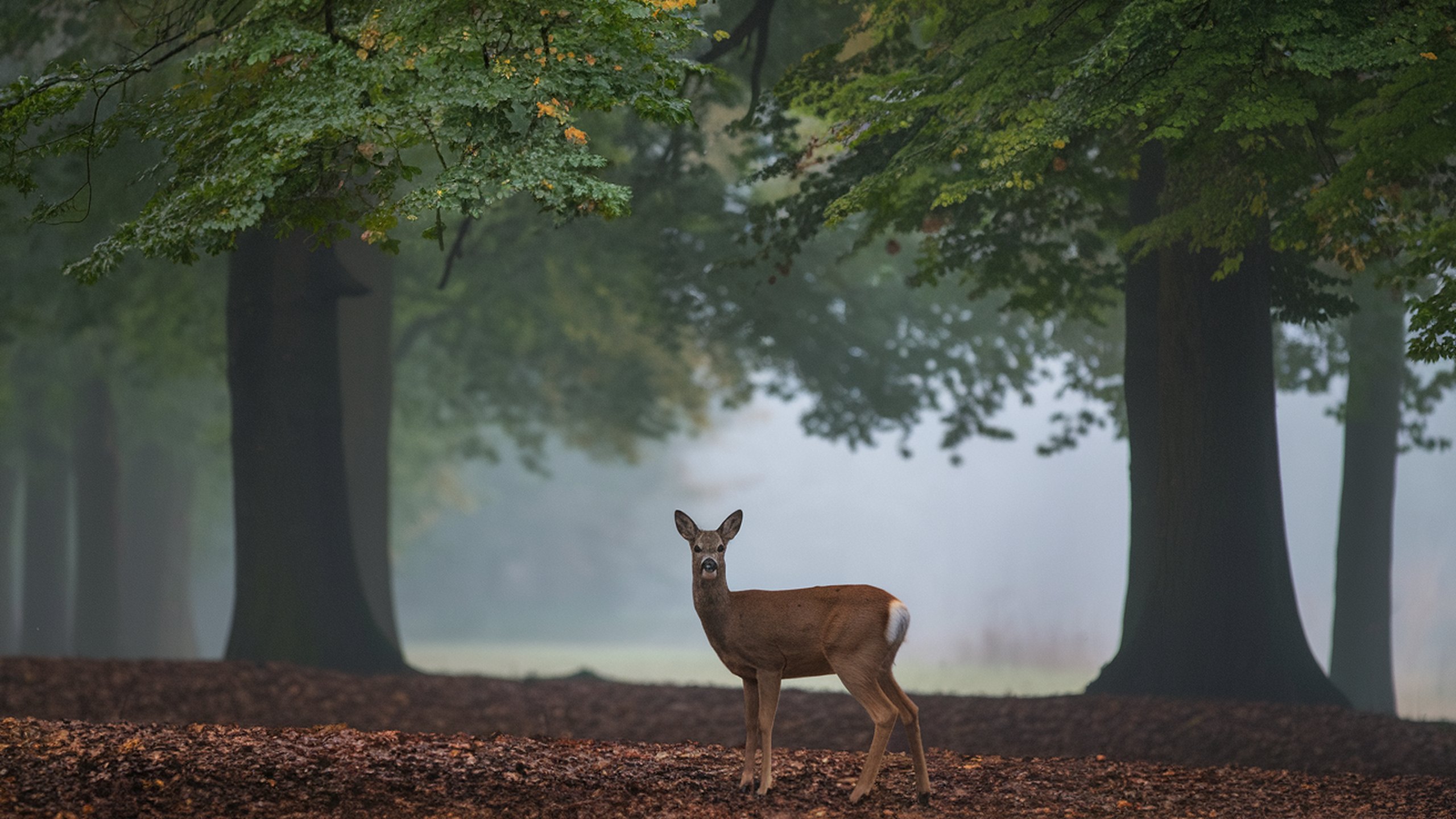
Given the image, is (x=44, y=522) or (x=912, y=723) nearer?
(x=912, y=723)

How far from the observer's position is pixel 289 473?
14.5 m

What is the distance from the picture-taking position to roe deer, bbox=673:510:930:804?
6.27 metres

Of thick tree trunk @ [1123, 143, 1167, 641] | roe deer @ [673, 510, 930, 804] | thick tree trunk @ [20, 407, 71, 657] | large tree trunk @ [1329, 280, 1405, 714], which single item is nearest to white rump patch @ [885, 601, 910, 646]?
roe deer @ [673, 510, 930, 804]

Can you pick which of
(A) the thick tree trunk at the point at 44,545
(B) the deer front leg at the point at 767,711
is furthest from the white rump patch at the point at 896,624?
(A) the thick tree trunk at the point at 44,545

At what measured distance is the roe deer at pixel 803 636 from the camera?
627cm

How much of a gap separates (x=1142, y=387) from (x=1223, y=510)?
1571 millimetres

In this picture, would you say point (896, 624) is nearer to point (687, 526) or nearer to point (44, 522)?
point (687, 526)

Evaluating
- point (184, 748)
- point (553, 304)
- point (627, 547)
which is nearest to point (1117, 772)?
point (184, 748)

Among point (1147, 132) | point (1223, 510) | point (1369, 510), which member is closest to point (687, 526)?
point (1147, 132)

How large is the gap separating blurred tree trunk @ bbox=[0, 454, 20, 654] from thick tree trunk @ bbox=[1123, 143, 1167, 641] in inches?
950

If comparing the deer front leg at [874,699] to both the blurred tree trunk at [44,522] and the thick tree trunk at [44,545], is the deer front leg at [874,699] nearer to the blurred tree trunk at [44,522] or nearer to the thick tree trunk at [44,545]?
the blurred tree trunk at [44,522]

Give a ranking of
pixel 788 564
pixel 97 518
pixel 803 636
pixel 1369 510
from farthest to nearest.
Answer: pixel 788 564, pixel 97 518, pixel 1369 510, pixel 803 636

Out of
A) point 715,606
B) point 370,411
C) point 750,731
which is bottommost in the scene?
point 750,731

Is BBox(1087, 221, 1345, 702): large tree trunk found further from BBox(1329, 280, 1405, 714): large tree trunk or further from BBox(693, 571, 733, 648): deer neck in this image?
BBox(693, 571, 733, 648): deer neck
